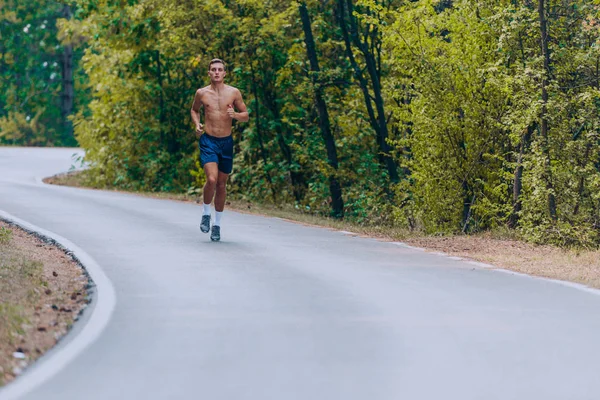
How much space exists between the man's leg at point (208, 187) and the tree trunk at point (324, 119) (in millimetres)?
8107

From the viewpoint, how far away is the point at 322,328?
358 inches

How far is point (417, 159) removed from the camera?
1886 centimetres

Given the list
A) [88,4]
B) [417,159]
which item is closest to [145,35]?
[88,4]

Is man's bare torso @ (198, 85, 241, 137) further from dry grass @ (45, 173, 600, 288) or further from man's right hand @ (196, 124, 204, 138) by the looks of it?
dry grass @ (45, 173, 600, 288)

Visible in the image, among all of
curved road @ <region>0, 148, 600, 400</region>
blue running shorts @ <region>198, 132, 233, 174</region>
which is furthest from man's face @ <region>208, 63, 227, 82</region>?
curved road @ <region>0, 148, 600, 400</region>

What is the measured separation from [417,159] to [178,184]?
14.3m

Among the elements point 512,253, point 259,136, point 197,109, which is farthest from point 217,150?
point 259,136

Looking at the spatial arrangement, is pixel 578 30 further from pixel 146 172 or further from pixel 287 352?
pixel 146 172

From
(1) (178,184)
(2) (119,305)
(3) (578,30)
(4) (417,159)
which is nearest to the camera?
(2) (119,305)

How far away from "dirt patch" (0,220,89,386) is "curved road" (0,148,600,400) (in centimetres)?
30

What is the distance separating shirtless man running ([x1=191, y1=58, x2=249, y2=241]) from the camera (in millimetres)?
15102

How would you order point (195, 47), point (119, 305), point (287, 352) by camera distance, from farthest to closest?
point (195, 47), point (119, 305), point (287, 352)

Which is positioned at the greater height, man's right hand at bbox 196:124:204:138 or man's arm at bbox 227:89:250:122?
man's arm at bbox 227:89:250:122

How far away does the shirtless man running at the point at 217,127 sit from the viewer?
1510 cm
